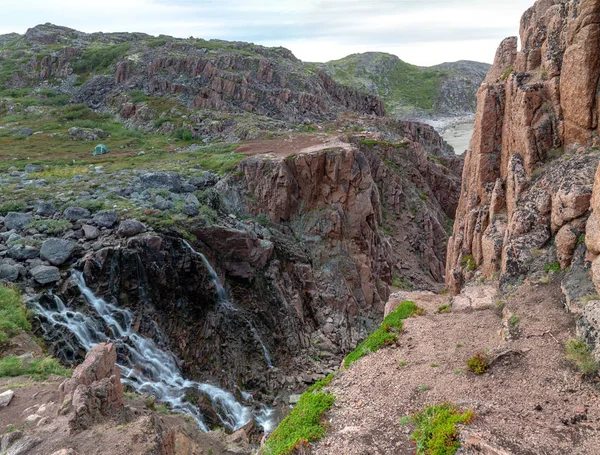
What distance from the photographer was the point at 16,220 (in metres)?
24.6

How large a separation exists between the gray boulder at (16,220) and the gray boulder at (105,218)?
12.3 feet

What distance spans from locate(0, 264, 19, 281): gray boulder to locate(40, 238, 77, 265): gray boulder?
1527 millimetres

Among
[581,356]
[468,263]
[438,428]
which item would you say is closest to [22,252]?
[468,263]

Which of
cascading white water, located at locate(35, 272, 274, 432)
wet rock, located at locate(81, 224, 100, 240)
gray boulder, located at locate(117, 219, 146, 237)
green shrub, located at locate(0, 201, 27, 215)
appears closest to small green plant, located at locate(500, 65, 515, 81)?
cascading white water, located at locate(35, 272, 274, 432)

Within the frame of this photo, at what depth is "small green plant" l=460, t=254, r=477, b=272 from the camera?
1691 cm

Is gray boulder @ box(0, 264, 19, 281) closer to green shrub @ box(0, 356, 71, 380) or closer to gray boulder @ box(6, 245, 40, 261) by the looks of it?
gray boulder @ box(6, 245, 40, 261)

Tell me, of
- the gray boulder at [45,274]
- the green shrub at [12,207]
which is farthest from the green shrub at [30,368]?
the green shrub at [12,207]

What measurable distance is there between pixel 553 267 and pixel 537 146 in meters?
4.46

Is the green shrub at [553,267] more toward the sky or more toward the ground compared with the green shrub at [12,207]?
more toward the sky

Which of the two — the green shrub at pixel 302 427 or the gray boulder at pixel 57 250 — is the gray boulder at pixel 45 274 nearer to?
the gray boulder at pixel 57 250

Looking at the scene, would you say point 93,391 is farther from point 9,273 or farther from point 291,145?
point 291,145

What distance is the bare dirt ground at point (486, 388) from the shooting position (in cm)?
889

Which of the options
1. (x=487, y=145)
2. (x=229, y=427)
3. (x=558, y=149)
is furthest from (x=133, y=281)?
(x=558, y=149)

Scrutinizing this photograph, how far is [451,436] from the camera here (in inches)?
356
